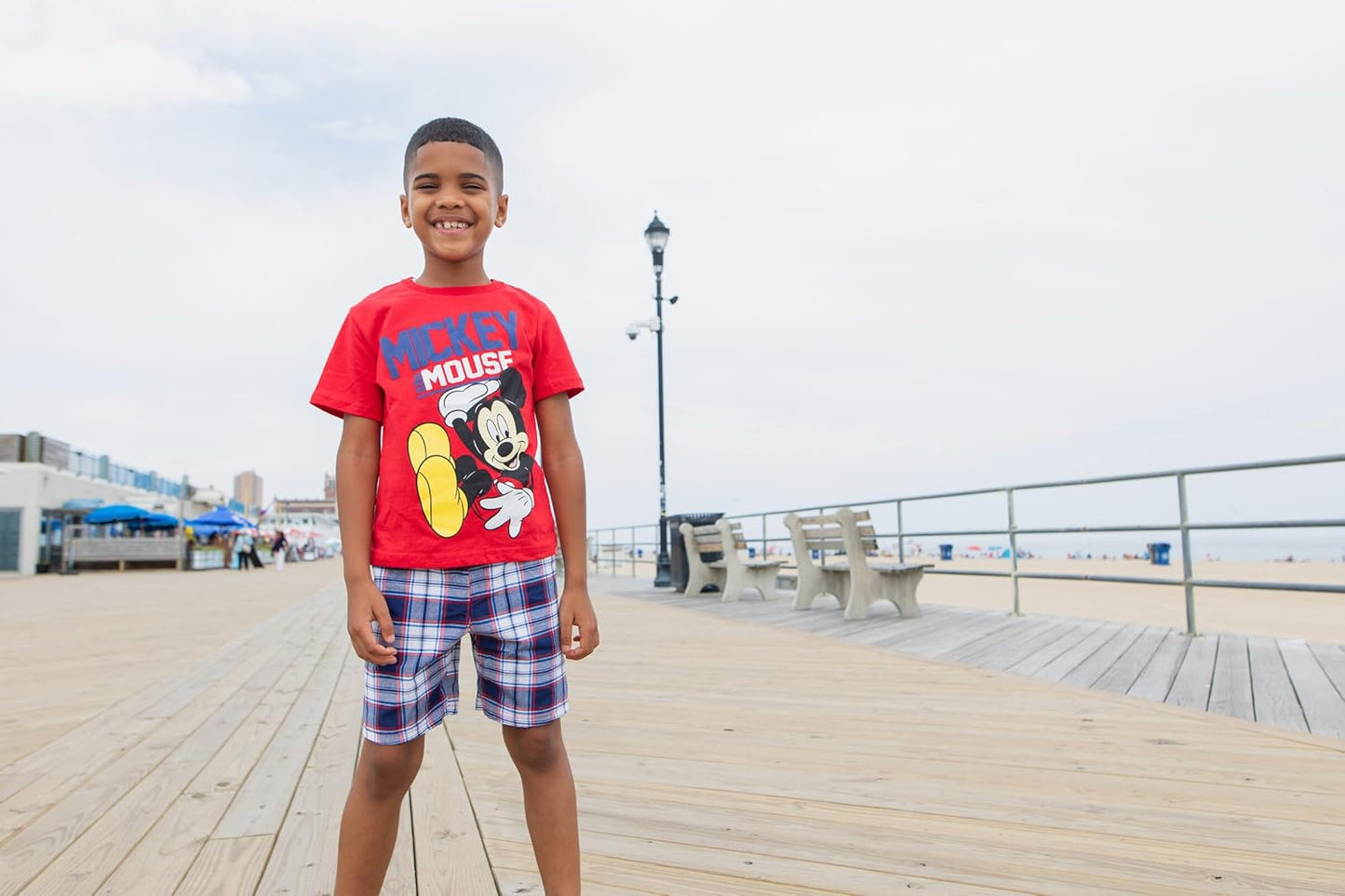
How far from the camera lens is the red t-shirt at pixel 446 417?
128 cm

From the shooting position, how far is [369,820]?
1279 mm

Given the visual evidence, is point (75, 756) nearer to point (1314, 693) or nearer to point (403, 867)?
point (403, 867)

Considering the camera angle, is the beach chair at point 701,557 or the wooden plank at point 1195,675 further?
the beach chair at point 701,557

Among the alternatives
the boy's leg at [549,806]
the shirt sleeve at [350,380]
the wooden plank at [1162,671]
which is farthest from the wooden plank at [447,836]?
the wooden plank at [1162,671]

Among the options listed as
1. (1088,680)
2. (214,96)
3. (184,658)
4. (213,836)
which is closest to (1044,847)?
(213,836)

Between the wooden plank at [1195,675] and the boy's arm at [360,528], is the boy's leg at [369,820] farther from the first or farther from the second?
the wooden plank at [1195,675]

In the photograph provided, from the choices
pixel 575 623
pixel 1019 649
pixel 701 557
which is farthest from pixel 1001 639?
pixel 701 557

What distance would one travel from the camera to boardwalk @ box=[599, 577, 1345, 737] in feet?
10.5

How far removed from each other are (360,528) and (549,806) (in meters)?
0.56

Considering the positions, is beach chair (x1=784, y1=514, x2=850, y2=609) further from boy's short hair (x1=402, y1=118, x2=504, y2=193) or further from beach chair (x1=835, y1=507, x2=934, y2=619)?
boy's short hair (x1=402, y1=118, x2=504, y2=193)

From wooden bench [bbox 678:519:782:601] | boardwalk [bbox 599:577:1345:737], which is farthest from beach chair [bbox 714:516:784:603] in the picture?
boardwalk [bbox 599:577:1345:737]

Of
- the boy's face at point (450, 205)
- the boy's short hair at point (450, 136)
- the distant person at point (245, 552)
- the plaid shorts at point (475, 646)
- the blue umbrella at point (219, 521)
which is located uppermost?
the boy's short hair at point (450, 136)

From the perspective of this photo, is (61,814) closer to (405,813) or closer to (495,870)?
(405,813)

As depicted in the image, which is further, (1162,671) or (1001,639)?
(1001,639)
